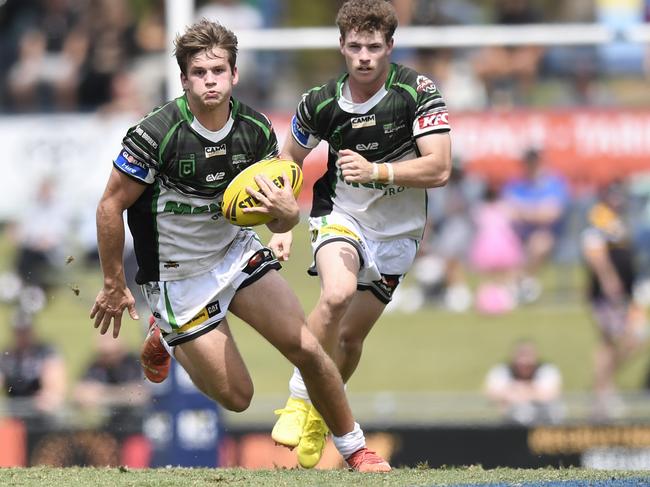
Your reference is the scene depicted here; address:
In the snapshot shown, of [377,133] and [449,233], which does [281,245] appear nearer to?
[377,133]

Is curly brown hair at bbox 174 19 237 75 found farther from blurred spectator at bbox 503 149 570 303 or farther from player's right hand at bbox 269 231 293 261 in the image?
blurred spectator at bbox 503 149 570 303

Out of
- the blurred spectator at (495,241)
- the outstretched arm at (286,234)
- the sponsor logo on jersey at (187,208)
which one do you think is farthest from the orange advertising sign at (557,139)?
the sponsor logo on jersey at (187,208)

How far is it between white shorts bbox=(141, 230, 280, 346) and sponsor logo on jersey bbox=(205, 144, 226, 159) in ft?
2.04

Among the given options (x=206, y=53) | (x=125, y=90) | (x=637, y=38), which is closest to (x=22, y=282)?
(x=125, y=90)

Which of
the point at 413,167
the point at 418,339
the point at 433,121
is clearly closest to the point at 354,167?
the point at 413,167

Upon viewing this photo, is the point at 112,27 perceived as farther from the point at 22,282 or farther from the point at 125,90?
the point at 22,282

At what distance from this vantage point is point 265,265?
7184mm

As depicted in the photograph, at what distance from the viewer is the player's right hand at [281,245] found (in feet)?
24.2

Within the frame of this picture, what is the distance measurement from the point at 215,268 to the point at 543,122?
8578mm

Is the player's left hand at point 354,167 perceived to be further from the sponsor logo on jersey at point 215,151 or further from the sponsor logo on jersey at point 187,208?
the sponsor logo on jersey at point 187,208

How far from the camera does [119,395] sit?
1205 cm

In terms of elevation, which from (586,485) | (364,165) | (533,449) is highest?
(364,165)

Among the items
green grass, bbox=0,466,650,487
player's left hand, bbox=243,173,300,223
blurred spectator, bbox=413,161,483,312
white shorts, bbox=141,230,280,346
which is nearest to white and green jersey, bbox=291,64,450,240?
white shorts, bbox=141,230,280,346

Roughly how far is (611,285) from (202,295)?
777 centimetres
